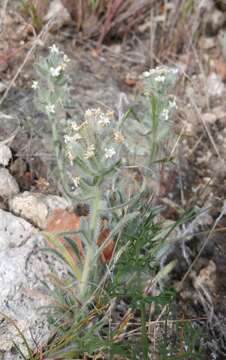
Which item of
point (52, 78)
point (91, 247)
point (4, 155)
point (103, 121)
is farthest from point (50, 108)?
point (91, 247)

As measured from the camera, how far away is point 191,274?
2.46 m

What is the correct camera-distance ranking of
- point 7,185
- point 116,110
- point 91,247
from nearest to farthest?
1. point 91,247
2. point 7,185
3. point 116,110

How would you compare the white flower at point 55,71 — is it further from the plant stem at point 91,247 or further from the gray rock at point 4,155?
the plant stem at point 91,247

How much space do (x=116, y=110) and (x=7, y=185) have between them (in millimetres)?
754

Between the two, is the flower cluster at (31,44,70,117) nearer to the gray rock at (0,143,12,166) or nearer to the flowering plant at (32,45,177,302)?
the flowering plant at (32,45,177,302)

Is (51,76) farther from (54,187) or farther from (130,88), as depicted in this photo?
(130,88)

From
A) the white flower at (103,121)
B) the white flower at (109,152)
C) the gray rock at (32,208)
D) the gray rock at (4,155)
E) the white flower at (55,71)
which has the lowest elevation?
the gray rock at (32,208)

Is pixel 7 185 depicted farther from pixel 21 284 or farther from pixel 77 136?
pixel 77 136

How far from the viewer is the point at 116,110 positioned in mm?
2852

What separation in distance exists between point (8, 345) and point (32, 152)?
0.89 m

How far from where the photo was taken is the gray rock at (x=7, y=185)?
2.36 metres

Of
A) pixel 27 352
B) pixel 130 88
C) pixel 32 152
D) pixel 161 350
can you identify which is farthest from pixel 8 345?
pixel 130 88

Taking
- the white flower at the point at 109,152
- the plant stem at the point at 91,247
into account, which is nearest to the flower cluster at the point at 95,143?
the white flower at the point at 109,152

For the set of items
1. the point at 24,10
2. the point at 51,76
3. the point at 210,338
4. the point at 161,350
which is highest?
the point at 24,10
